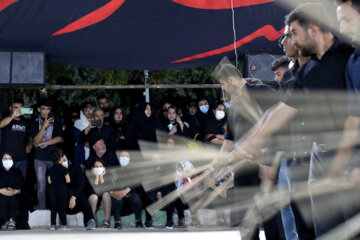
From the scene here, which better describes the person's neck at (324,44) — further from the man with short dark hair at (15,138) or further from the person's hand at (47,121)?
the man with short dark hair at (15,138)

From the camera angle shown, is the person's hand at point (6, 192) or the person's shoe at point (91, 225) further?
the person's hand at point (6, 192)

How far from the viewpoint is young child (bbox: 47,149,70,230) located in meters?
9.10

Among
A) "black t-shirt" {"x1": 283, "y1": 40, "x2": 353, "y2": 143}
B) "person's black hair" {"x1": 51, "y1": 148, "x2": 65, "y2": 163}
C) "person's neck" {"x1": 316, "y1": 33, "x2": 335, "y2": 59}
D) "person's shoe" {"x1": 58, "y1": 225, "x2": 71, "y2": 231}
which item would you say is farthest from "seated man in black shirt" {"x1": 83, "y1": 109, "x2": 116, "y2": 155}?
"person's neck" {"x1": 316, "y1": 33, "x2": 335, "y2": 59}

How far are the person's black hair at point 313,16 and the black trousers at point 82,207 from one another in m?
6.49

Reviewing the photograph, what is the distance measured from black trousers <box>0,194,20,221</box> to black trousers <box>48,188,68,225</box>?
0.54 meters

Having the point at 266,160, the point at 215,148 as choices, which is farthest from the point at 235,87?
the point at 215,148

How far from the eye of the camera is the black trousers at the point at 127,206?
30.4 feet

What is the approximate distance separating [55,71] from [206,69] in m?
3.80

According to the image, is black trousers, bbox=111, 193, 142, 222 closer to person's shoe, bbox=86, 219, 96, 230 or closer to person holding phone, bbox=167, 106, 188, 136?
person's shoe, bbox=86, 219, 96, 230

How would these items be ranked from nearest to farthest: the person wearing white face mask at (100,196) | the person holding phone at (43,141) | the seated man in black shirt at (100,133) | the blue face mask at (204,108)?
the person wearing white face mask at (100,196) → the person holding phone at (43,141) → the seated man in black shirt at (100,133) → the blue face mask at (204,108)

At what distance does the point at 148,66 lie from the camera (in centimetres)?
953

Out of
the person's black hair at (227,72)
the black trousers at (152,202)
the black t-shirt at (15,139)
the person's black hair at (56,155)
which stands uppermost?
the person's black hair at (227,72)

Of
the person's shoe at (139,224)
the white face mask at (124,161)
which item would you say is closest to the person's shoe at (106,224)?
the person's shoe at (139,224)

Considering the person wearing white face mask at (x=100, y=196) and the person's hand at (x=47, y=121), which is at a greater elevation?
the person's hand at (x=47, y=121)
